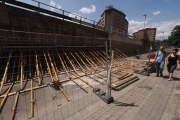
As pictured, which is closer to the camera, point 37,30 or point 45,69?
point 45,69

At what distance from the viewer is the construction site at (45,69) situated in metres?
3.60

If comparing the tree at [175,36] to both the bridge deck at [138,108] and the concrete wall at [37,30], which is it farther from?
the bridge deck at [138,108]

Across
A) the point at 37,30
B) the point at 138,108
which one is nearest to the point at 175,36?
the point at 138,108

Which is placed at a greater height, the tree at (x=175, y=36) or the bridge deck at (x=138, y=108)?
the tree at (x=175, y=36)

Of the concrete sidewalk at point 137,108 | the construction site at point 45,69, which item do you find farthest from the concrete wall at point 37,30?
the concrete sidewalk at point 137,108

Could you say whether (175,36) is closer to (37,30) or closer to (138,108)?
(138,108)

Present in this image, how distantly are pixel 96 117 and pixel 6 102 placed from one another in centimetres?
430

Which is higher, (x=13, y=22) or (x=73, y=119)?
(x=13, y=22)

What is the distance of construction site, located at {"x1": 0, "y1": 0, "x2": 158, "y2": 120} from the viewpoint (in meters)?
3.60

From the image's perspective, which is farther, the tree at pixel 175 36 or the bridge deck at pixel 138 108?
the tree at pixel 175 36

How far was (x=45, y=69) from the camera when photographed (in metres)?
8.28

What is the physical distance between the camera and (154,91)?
4.31 metres

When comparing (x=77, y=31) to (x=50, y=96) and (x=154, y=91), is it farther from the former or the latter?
(x=154, y=91)

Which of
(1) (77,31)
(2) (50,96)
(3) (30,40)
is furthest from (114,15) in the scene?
(2) (50,96)
